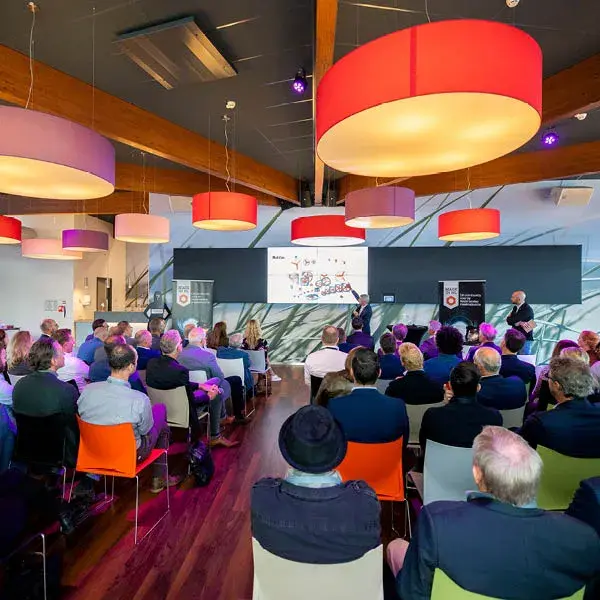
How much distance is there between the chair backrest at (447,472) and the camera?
7.52ft

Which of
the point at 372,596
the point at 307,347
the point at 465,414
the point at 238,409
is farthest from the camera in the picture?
the point at 307,347

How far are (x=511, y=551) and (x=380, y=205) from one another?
3.49 meters

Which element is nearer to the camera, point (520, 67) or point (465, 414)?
point (520, 67)

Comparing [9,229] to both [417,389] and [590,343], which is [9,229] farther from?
[590,343]

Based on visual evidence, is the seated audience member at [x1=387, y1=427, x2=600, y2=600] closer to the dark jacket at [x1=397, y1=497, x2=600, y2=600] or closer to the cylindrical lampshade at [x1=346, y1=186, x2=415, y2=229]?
the dark jacket at [x1=397, y1=497, x2=600, y2=600]

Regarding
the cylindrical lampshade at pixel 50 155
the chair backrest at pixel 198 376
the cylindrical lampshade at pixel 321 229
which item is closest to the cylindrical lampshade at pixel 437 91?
the cylindrical lampshade at pixel 50 155

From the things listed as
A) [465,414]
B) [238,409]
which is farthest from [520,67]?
[238,409]

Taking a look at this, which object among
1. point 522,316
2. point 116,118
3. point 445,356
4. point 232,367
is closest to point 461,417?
point 445,356

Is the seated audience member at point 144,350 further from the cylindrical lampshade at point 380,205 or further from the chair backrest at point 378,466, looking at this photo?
the chair backrest at point 378,466

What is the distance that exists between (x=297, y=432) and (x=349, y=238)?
14.6ft

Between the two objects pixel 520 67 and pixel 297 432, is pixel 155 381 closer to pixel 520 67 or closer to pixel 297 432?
pixel 297 432

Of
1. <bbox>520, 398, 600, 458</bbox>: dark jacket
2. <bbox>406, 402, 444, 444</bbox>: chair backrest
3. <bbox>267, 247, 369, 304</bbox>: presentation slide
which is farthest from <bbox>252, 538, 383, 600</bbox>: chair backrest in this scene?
<bbox>267, 247, 369, 304</bbox>: presentation slide

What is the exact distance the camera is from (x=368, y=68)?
1.59 metres

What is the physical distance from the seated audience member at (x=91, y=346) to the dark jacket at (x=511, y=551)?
4845mm
